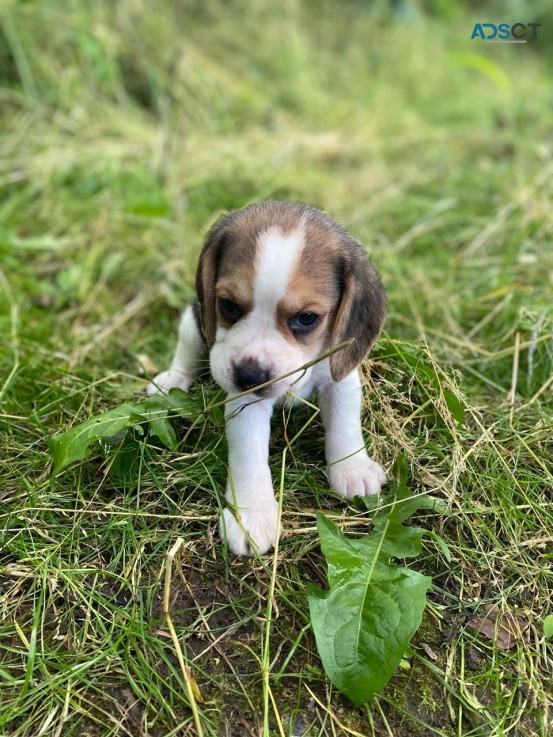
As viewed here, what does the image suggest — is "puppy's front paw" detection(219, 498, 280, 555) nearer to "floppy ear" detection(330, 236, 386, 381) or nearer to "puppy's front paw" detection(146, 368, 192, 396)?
"floppy ear" detection(330, 236, 386, 381)

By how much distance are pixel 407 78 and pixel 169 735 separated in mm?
12694

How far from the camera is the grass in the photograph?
255cm

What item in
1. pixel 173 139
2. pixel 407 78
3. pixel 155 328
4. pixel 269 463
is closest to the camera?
pixel 269 463

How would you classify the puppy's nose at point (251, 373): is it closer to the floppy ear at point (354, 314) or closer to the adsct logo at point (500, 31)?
the floppy ear at point (354, 314)

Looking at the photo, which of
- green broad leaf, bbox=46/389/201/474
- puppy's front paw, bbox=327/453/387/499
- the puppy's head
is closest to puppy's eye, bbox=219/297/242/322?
the puppy's head

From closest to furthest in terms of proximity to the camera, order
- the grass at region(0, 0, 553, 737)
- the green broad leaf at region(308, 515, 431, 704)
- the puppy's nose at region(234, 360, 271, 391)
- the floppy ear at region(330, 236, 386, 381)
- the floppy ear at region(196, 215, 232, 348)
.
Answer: the green broad leaf at region(308, 515, 431, 704)
the grass at region(0, 0, 553, 737)
the puppy's nose at region(234, 360, 271, 391)
the floppy ear at region(330, 236, 386, 381)
the floppy ear at region(196, 215, 232, 348)

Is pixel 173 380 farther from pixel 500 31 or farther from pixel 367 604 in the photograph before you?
pixel 500 31

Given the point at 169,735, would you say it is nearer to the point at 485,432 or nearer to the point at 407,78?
the point at 485,432

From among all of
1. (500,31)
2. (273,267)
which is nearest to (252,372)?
(273,267)

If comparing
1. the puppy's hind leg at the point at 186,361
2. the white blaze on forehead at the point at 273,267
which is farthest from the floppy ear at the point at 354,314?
the puppy's hind leg at the point at 186,361

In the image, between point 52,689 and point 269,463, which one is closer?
point 52,689

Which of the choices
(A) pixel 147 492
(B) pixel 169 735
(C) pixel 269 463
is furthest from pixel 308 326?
(B) pixel 169 735

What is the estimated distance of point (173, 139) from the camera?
8.16m

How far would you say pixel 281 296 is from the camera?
298cm
